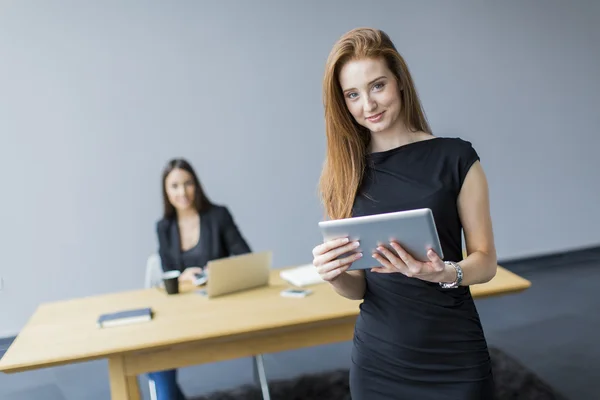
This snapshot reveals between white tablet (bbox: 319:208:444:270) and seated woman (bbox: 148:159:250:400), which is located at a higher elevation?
white tablet (bbox: 319:208:444:270)

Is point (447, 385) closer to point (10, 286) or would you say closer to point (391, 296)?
point (391, 296)

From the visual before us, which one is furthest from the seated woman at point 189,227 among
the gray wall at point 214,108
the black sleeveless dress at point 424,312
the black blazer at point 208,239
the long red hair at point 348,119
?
the black sleeveless dress at point 424,312

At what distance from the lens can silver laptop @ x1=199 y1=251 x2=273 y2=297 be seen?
9.98 ft

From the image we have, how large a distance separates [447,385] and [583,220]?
16.4 ft

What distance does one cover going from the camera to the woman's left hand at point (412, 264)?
1489 mm

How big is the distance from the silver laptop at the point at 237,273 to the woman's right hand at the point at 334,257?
1.45m

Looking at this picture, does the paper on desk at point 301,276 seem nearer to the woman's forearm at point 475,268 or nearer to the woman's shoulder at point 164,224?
the woman's shoulder at point 164,224

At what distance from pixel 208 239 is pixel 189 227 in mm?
158

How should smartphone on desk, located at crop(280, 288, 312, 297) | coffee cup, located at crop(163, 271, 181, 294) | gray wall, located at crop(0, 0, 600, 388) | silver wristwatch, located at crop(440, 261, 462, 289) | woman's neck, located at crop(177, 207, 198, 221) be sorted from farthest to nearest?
gray wall, located at crop(0, 0, 600, 388) → woman's neck, located at crop(177, 207, 198, 221) → coffee cup, located at crop(163, 271, 181, 294) → smartphone on desk, located at crop(280, 288, 312, 297) → silver wristwatch, located at crop(440, 261, 462, 289)

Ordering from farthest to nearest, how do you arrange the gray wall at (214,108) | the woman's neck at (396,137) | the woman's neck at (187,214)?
the gray wall at (214,108), the woman's neck at (187,214), the woman's neck at (396,137)

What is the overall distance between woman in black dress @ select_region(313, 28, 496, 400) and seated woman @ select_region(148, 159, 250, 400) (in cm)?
220

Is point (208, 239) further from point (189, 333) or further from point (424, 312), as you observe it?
point (424, 312)

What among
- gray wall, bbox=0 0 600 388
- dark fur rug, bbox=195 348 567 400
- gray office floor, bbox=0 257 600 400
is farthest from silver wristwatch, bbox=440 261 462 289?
gray wall, bbox=0 0 600 388

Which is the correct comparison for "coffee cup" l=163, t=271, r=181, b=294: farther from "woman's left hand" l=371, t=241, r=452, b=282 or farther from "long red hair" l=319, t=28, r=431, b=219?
"woman's left hand" l=371, t=241, r=452, b=282
